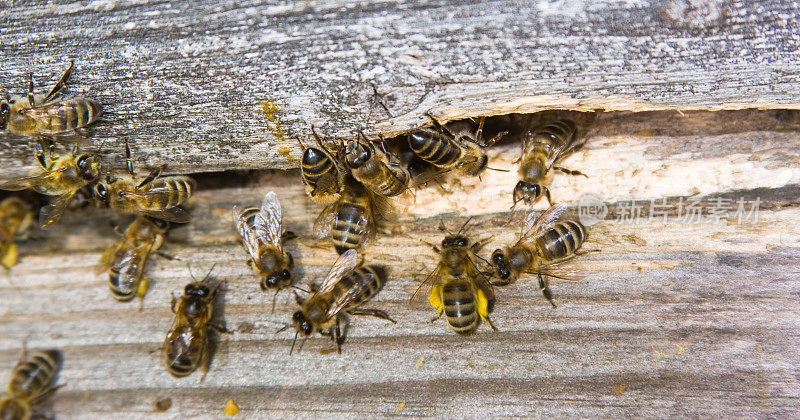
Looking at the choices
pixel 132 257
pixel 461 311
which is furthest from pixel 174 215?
pixel 461 311

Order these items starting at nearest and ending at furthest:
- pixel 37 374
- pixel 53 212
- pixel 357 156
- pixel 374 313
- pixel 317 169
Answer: pixel 374 313, pixel 317 169, pixel 357 156, pixel 37 374, pixel 53 212

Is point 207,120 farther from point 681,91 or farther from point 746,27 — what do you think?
point 746,27

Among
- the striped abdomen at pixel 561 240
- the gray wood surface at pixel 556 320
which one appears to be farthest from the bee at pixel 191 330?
the striped abdomen at pixel 561 240

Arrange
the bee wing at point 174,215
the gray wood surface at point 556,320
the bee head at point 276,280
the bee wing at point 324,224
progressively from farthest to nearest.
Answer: the bee wing at point 174,215
the bee wing at point 324,224
the bee head at point 276,280
the gray wood surface at point 556,320

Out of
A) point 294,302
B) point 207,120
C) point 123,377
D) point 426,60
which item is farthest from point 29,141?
point 426,60

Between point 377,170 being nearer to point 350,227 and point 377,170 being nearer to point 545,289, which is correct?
point 350,227

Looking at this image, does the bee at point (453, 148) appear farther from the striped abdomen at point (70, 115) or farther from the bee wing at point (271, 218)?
the striped abdomen at point (70, 115)
